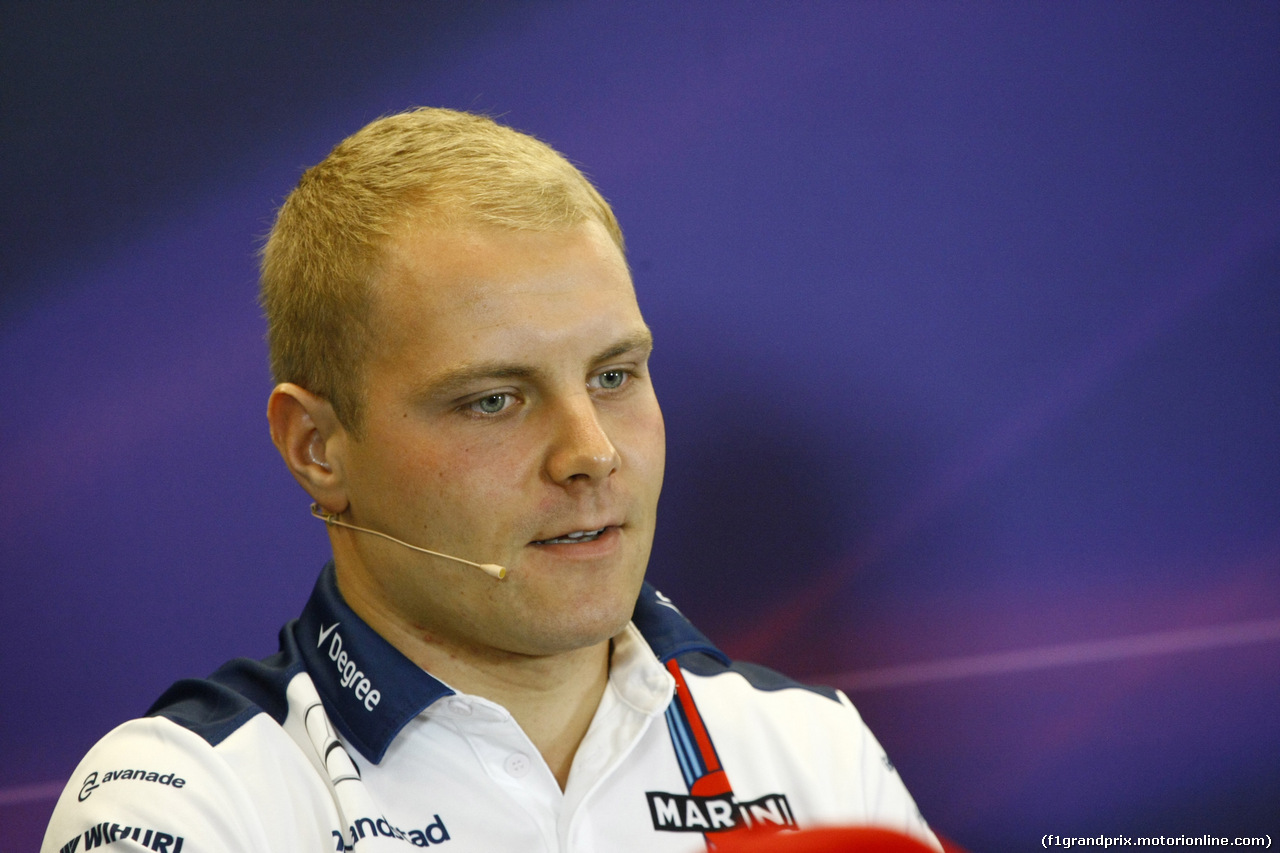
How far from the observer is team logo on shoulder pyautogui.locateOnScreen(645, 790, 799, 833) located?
1.28 meters

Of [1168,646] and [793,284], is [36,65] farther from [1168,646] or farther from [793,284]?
[1168,646]

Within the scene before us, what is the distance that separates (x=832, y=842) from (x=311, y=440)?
0.82m

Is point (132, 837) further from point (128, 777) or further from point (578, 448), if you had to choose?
point (578, 448)

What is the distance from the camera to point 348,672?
4.05 ft

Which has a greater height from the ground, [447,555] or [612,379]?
[612,379]

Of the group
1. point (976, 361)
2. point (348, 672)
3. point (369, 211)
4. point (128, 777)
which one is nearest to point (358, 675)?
point (348, 672)

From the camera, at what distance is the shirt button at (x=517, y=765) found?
47.7 inches

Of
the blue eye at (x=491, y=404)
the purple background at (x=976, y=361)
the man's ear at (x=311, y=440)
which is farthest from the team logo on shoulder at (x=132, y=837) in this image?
the purple background at (x=976, y=361)

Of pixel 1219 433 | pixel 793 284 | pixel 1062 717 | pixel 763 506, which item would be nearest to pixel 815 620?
pixel 763 506

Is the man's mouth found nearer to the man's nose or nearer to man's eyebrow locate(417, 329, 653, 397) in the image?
the man's nose

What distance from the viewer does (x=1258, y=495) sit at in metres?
1.79

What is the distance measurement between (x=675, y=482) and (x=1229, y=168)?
946mm

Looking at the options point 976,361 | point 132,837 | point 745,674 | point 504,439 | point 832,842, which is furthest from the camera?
point 976,361

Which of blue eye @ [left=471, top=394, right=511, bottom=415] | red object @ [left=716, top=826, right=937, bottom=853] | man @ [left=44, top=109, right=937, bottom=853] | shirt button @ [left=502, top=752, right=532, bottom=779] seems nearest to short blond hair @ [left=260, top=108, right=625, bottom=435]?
man @ [left=44, top=109, right=937, bottom=853]
